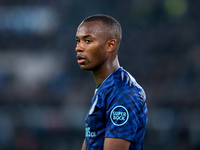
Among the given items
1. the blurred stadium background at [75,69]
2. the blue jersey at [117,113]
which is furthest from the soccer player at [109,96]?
the blurred stadium background at [75,69]

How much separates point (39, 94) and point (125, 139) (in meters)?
9.37

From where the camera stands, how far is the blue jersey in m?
2.68

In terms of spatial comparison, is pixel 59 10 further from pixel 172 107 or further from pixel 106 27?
pixel 106 27

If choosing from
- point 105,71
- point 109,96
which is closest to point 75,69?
point 105,71

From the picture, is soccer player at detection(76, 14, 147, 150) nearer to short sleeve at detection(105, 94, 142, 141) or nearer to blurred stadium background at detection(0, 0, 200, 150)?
short sleeve at detection(105, 94, 142, 141)

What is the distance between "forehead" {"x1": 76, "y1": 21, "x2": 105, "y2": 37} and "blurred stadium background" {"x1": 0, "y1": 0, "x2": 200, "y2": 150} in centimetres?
693

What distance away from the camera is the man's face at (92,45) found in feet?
9.55

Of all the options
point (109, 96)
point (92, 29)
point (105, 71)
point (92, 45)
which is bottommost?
point (109, 96)

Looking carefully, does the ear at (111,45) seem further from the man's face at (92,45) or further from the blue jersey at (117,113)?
the blue jersey at (117,113)

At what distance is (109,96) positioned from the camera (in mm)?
2791

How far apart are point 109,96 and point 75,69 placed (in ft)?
32.3

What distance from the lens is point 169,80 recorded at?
11766 millimetres

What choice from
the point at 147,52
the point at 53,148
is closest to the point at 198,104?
the point at 147,52

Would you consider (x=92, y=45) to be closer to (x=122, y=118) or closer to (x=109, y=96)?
(x=109, y=96)
